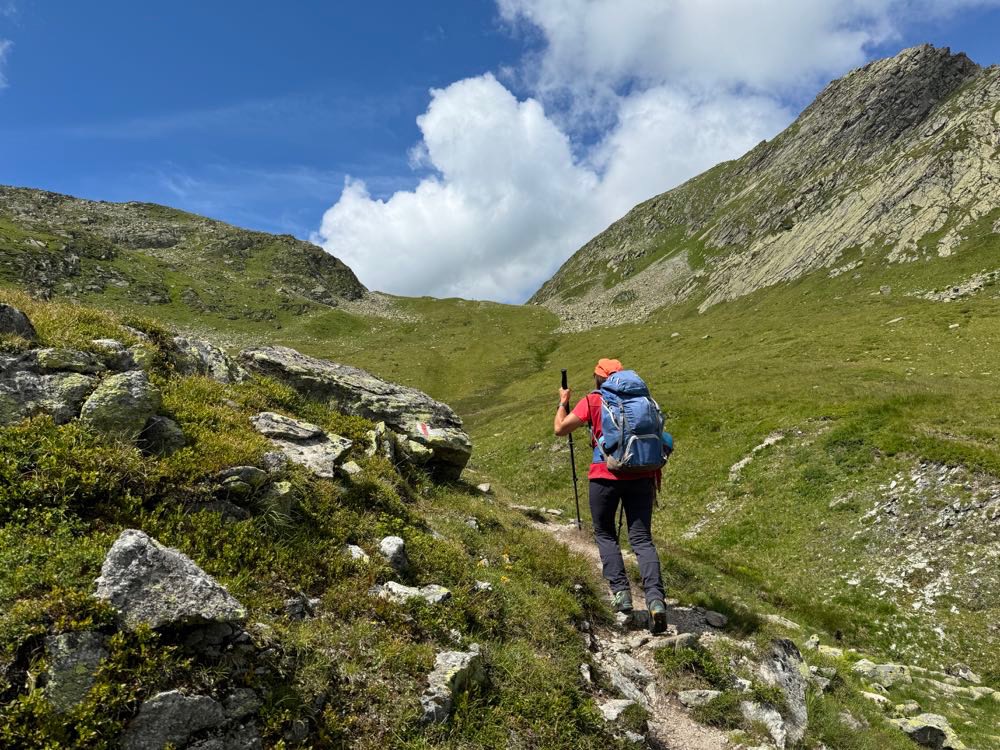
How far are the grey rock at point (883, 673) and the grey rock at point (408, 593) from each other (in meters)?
11.4

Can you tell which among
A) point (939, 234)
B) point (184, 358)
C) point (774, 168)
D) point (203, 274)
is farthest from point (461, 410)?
point (774, 168)

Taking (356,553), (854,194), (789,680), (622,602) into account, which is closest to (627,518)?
(622,602)

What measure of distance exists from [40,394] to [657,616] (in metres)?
10.6

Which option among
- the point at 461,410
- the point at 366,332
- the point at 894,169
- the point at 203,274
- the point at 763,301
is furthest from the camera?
the point at 203,274

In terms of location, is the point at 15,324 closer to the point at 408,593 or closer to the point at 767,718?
the point at 408,593

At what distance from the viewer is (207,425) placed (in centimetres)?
924

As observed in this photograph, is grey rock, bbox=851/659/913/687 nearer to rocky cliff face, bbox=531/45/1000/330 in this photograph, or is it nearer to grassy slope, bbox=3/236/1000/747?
grassy slope, bbox=3/236/1000/747

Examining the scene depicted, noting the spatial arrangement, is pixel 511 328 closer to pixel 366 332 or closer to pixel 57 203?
pixel 366 332

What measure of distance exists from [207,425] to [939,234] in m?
112

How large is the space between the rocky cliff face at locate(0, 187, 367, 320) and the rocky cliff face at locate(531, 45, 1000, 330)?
79.3 m

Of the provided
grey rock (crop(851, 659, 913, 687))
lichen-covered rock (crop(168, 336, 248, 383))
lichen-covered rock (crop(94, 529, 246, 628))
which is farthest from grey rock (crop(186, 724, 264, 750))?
grey rock (crop(851, 659, 913, 687))

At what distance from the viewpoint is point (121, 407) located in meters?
7.76

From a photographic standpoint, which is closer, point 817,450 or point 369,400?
point 369,400

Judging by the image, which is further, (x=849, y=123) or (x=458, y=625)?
(x=849, y=123)
